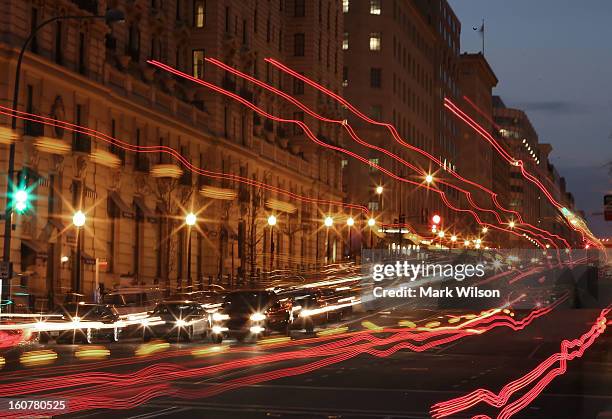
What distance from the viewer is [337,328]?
49.6m

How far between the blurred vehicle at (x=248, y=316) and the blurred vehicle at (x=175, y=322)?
686 millimetres

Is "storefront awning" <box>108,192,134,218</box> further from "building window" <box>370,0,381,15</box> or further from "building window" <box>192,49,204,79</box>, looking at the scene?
"building window" <box>370,0,381,15</box>

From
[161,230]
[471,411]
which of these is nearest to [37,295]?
[161,230]

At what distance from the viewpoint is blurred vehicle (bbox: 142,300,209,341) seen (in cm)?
3928

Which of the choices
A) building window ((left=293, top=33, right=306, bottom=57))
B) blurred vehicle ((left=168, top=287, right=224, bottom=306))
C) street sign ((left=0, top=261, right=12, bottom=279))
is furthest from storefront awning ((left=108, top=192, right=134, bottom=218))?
building window ((left=293, top=33, right=306, bottom=57))

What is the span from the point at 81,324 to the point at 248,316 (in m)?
5.81

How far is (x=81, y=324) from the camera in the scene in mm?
38031

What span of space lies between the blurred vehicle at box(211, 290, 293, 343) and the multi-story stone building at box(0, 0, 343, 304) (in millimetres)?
8914

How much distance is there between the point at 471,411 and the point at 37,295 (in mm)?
32394

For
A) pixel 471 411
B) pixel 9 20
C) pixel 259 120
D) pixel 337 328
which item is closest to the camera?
pixel 471 411

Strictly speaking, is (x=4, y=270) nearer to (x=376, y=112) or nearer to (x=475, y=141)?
(x=376, y=112)

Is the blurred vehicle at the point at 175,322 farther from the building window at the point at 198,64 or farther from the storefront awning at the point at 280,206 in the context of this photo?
the storefront awning at the point at 280,206

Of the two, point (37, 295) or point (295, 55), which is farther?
point (295, 55)

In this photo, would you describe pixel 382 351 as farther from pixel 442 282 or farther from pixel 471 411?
pixel 442 282
